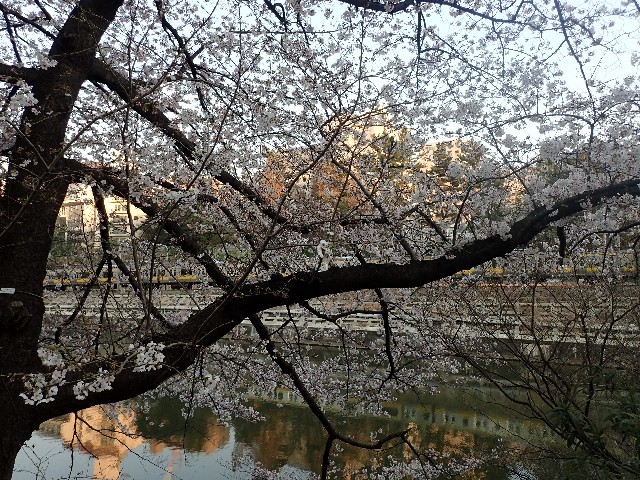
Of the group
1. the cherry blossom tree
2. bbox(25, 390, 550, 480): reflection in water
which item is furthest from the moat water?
the cherry blossom tree

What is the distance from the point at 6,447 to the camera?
6.94ft

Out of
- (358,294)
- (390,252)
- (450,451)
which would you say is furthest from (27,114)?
(450,451)

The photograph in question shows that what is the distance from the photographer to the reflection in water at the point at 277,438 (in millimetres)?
9289

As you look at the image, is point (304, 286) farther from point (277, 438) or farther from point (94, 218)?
point (277, 438)

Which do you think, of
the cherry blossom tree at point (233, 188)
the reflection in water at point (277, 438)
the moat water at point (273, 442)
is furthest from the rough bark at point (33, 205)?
the reflection in water at point (277, 438)

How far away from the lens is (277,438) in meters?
10.9

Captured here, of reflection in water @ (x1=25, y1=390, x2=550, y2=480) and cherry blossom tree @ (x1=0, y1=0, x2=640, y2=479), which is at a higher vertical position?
cherry blossom tree @ (x1=0, y1=0, x2=640, y2=479)

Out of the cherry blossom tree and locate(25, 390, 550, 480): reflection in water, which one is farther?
locate(25, 390, 550, 480): reflection in water

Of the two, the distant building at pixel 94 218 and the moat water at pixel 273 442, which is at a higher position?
the distant building at pixel 94 218

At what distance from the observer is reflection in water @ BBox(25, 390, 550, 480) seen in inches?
366

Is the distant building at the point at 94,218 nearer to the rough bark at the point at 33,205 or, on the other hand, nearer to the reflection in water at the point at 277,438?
the rough bark at the point at 33,205

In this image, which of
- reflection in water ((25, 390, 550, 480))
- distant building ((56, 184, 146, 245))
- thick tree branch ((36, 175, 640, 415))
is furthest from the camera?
reflection in water ((25, 390, 550, 480))

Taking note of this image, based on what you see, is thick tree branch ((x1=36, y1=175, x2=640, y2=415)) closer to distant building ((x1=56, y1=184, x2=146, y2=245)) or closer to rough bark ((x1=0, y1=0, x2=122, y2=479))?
rough bark ((x1=0, y1=0, x2=122, y2=479))

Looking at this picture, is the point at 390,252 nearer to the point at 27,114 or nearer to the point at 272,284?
the point at 272,284
